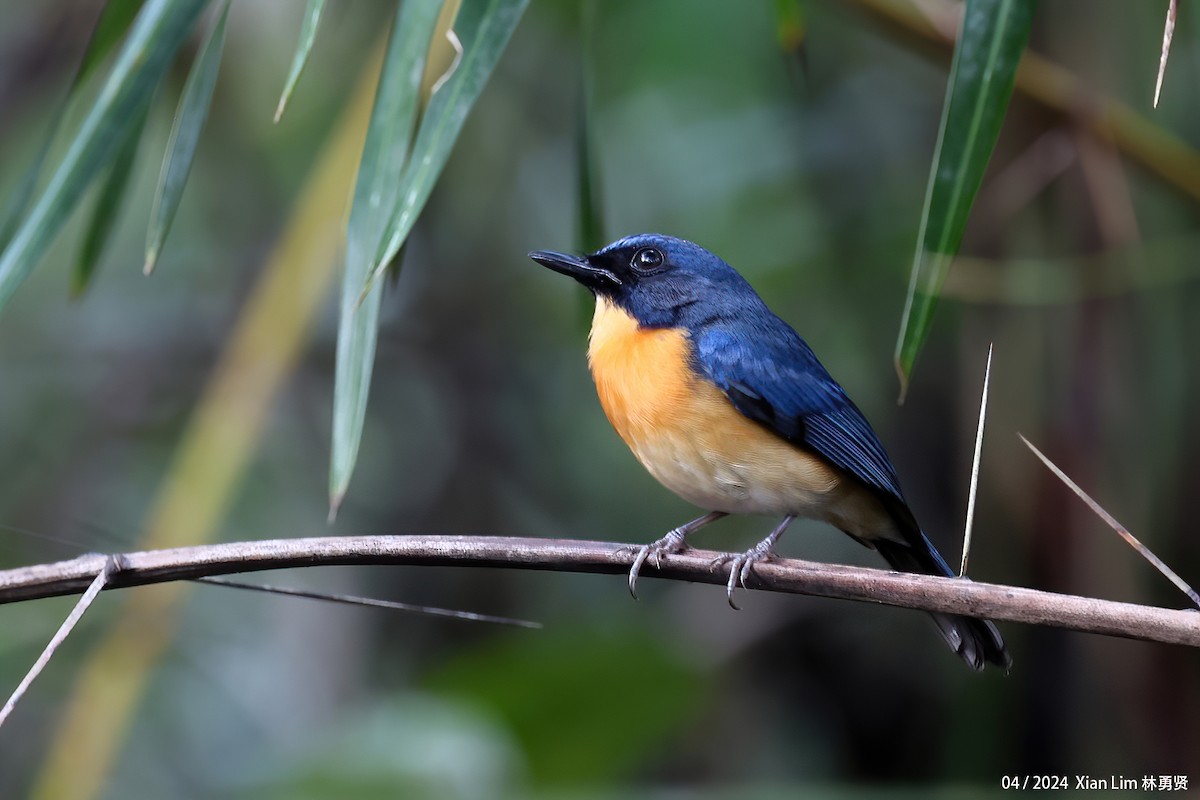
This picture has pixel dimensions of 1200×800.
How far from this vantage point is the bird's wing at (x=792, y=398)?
2777mm

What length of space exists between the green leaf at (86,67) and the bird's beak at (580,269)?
3.23ft

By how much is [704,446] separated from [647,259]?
658 mm

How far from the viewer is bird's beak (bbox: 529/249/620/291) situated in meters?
2.81

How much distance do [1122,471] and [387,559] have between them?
304 centimetres

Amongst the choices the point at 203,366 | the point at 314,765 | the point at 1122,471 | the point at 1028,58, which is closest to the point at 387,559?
the point at 314,765

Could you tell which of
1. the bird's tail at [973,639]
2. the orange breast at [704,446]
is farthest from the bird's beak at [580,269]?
the bird's tail at [973,639]

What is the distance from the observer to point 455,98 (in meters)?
1.99

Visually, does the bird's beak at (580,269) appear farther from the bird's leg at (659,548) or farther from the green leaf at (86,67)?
the green leaf at (86,67)

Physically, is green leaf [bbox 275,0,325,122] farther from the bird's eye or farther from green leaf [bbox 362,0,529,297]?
the bird's eye

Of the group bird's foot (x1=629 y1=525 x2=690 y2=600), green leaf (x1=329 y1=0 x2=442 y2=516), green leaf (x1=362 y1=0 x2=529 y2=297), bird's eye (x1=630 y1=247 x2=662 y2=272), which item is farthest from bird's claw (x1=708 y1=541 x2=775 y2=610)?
bird's eye (x1=630 y1=247 x2=662 y2=272)

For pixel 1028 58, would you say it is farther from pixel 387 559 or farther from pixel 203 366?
pixel 203 366

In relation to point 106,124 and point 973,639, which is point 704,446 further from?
point 106,124

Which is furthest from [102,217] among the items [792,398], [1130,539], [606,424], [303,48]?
[606,424]

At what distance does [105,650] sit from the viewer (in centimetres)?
301
